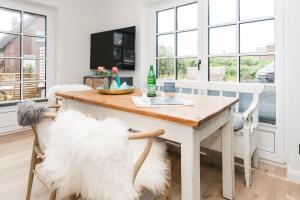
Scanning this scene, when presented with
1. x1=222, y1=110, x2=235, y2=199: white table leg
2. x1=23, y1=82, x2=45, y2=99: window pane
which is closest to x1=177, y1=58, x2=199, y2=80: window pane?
x1=222, y1=110, x2=235, y2=199: white table leg

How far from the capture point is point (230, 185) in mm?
1636

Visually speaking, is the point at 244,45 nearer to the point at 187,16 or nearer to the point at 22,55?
the point at 187,16

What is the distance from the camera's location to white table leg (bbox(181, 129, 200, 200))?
3.56ft

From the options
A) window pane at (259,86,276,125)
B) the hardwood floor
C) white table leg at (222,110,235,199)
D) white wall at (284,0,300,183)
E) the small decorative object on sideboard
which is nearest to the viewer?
white table leg at (222,110,235,199)

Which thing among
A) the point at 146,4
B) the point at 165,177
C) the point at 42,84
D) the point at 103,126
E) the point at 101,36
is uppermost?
the point at 146,4

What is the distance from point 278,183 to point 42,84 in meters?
3.66

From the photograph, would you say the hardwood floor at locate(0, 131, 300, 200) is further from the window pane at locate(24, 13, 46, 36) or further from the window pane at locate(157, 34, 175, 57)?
the window pane at locate(24, 13, 46, 36)

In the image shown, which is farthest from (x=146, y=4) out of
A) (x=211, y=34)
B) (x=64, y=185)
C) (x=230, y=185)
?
(x=64, y=185)

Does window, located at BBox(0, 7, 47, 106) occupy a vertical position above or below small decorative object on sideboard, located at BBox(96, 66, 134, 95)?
above

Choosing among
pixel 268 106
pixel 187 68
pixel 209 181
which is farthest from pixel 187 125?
pixel 187 68

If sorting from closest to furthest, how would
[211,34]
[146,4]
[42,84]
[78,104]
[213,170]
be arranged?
[78,104]
[213,170]
[211,34]
[146,4]
[42,84]

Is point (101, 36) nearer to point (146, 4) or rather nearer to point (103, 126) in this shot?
point (146, 4)

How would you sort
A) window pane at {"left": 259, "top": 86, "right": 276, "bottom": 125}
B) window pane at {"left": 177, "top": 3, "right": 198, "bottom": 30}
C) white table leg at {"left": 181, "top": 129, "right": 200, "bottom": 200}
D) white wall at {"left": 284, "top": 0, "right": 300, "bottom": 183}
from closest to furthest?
white table leg at {"left": 181, "top": 129, "right": 200, "bottom": 200}
white wall at {"left": 284, "top": 0, "right": 300, "bottom": 183}
window pane at {"left": 259, "top": 86, "right": 276, "bottom": 125}
window pane at {"left": 177, "top": 3, "right": 198, "bottom": 30}

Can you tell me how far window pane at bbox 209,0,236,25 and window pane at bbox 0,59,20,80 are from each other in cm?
300
